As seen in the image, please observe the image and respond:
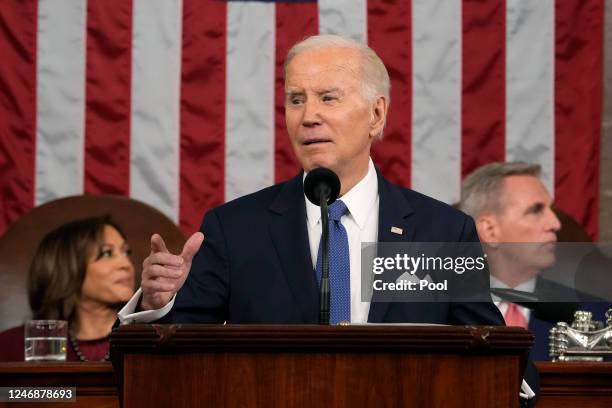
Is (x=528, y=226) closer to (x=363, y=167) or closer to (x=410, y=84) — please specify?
(x=410, y=84)

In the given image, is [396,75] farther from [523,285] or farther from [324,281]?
[324,281]

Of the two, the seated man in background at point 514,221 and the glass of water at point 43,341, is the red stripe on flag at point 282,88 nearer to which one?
the seated man in background at point 514,221

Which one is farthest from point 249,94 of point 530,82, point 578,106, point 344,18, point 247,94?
point 578,106

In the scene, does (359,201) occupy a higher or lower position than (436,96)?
lower

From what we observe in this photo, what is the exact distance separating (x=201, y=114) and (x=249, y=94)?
0.24 m

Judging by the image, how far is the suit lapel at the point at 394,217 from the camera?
340 cm

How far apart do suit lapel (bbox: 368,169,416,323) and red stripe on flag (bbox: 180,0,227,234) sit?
7.11 ft

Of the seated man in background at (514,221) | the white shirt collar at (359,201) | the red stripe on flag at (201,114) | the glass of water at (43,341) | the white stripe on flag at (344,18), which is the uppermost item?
the white stripe on flag at (344,18)

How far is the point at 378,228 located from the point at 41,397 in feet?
3.57

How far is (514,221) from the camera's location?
529 cm

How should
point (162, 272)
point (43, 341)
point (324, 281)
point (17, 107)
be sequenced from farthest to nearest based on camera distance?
point (17, 107)
point (43, 341)
point (162, 272)
point (324, 281)

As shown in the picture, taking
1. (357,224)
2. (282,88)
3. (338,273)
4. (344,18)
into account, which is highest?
(344,18)

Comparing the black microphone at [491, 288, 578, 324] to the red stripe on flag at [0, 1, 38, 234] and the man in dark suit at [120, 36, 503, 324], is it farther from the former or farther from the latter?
the red stripe on flag at [0, 1, 38, 234]

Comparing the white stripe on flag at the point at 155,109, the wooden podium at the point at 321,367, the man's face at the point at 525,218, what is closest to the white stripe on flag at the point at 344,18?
the white stripe on flag at the point at 155,109
